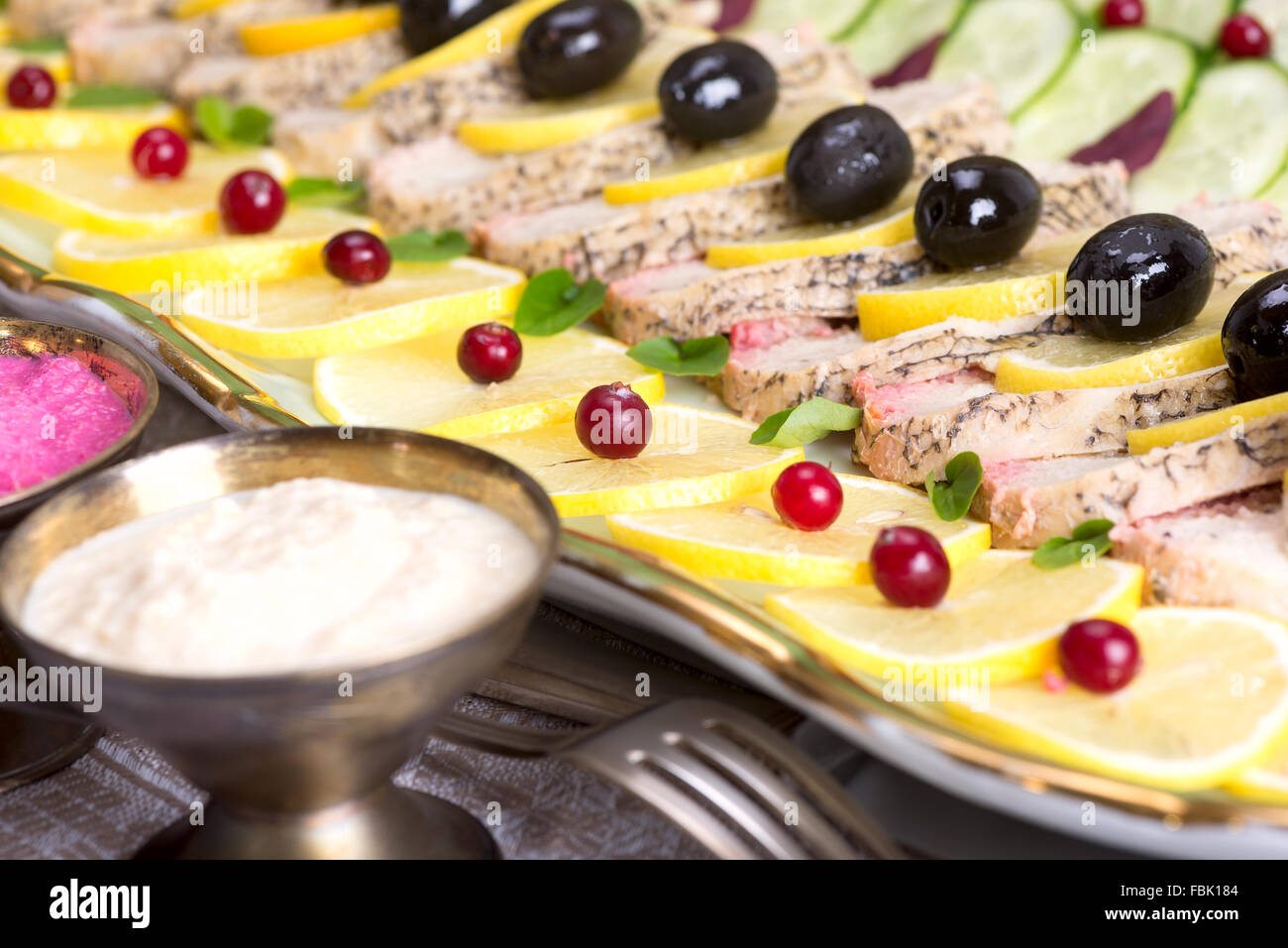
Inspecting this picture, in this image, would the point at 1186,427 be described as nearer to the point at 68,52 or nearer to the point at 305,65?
the point at 305,65

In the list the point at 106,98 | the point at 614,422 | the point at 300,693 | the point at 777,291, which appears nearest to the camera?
the point at 300,693

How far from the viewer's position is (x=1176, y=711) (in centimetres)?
251

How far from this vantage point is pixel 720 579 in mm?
3014

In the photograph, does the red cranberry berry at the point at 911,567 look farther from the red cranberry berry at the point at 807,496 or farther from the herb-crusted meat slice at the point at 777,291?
the herb-crusted meat slice at the point at 777,291

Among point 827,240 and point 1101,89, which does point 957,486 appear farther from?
point 1101,89

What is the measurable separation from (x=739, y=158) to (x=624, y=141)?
51 centimetres

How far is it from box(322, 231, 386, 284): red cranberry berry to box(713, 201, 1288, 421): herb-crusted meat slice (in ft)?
3.85

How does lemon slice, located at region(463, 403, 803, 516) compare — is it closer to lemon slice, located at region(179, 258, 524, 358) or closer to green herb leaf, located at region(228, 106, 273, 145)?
lemon slice, located at region(179, 258, 524, 358)

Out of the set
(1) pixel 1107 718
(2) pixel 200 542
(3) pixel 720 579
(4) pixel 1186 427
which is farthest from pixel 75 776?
(4) pixel 1186 427

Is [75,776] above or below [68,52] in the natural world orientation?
below

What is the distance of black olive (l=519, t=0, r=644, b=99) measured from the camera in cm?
490

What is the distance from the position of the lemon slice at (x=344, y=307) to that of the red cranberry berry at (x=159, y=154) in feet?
3.05

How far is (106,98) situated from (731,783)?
15.4 ft

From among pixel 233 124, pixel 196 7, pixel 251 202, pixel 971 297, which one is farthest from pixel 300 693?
pixel 196 7
